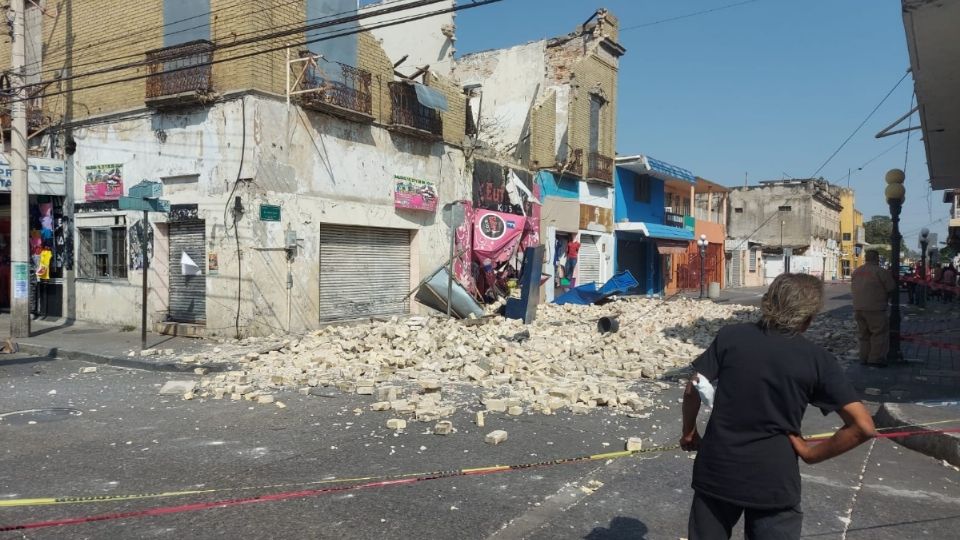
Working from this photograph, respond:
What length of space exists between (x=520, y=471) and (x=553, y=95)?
64.3 ft

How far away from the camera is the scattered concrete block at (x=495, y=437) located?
5.66 m

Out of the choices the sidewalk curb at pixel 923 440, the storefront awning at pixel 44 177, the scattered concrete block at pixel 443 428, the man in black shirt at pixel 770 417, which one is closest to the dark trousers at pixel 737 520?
the man in black shirt at pixel 770 417

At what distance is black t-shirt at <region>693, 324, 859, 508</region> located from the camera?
237 cm

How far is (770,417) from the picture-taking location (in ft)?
7.84

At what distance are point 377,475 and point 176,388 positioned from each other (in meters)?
4.34

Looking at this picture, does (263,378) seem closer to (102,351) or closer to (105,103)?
(102,351)

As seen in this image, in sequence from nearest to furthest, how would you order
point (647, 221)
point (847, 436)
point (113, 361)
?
1. point (847, 436)
2. point (113, 361)
3. point (647, 221)

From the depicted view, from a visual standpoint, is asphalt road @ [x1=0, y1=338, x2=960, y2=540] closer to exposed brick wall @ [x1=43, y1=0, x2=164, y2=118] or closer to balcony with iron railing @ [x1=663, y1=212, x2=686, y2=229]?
exposed brick wall @ [x1=43, y1=0, x2=164, y2=118]

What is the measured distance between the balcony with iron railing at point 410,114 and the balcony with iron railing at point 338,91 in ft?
2.38

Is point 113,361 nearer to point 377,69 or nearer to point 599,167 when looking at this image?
point 377,69

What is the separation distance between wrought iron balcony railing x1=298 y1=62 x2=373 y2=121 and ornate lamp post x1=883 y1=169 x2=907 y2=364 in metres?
9.93

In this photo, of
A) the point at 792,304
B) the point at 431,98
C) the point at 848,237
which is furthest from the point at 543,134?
the point at 848,237

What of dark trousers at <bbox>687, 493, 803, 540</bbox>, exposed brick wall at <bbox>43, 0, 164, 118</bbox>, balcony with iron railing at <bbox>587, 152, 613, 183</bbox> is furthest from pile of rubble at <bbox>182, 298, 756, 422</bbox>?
balcony with iron railing at <bbox>587, 152, 613, 183</bbox>

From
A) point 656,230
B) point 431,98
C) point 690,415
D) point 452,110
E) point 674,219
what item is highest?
point 452,110
